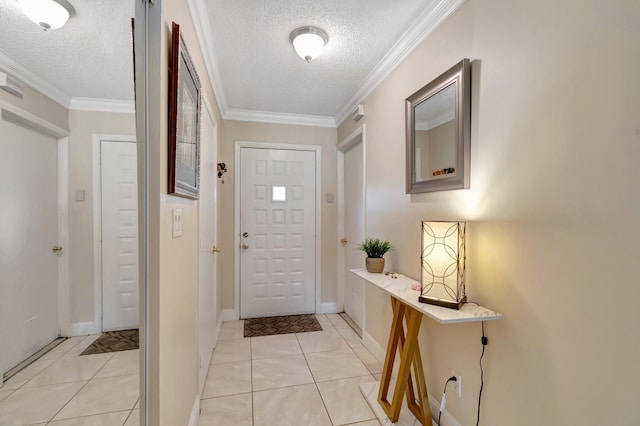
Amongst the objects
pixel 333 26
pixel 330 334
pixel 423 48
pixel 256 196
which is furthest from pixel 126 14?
pixel 330 334

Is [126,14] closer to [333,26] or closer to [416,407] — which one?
[333,26]

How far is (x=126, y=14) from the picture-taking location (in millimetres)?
852

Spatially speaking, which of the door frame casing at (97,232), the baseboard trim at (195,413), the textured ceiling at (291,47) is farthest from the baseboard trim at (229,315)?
the door frame casing at (97,232)

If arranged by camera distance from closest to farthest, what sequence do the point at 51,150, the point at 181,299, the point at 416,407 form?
1. the point at 51,150
2. the point at 181,299
3. the point at 416,407

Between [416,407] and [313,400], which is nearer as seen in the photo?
[416,407]

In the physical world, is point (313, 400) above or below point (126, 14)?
below

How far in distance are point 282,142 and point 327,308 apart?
6.98ft

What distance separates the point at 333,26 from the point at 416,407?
2.46m

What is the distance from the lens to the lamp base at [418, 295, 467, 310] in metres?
1.30

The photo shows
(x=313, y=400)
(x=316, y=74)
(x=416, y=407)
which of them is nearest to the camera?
(x=416, y=407)

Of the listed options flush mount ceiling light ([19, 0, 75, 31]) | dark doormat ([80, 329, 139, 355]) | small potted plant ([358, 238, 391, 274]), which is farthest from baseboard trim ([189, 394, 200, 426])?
flush mount ceiling light ([19, 0, 75, 31])

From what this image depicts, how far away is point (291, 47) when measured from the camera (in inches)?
80.2

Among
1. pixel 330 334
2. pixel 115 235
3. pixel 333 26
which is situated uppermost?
pixel 333 26

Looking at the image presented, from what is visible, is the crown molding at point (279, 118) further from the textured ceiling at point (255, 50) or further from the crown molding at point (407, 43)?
the crown molding at point (407, 43)
